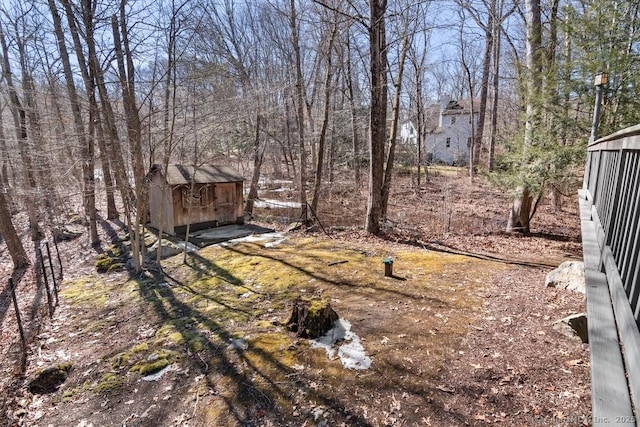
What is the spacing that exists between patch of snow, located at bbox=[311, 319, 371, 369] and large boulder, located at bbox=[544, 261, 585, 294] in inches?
131

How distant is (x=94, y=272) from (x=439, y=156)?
2972 centimetres

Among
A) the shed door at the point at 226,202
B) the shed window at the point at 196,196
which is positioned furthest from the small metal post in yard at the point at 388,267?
the shed door at the point at 226,202

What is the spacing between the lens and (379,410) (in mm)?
3043

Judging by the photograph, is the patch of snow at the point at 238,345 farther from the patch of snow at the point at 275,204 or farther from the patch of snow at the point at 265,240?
the patch of snow at the point at 275,204

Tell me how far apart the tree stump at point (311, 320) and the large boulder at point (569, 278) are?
3.50 metres

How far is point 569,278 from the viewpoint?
5059mm

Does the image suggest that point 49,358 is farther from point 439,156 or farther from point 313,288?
point 439,156

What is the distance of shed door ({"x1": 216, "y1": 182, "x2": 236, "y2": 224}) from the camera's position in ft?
41.0

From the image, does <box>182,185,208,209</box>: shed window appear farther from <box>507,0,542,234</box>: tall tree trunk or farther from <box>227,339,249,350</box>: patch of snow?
<box>507,0,542,234</box>: tall tree trunk

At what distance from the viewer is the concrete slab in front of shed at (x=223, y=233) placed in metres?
10.8

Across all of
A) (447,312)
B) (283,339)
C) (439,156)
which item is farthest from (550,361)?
(439,156)

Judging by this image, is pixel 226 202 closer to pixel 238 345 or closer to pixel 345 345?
pixel 238 345

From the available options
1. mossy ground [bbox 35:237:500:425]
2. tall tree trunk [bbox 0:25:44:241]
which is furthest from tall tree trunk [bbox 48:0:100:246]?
mossy ground [bbox 35:237:500:425]

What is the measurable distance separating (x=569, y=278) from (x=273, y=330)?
444 centimetres
